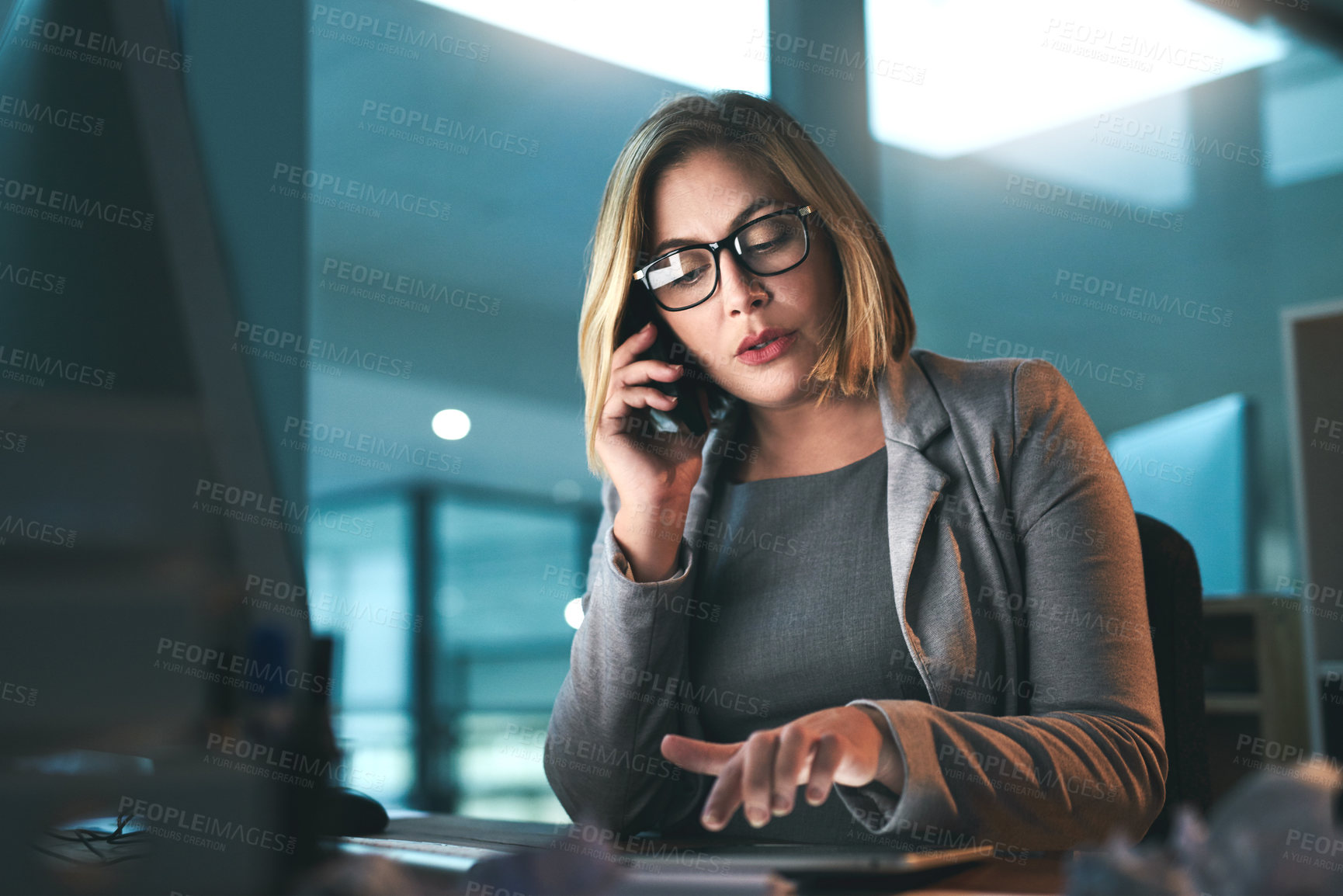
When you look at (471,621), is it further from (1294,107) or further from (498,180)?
(1294,107)

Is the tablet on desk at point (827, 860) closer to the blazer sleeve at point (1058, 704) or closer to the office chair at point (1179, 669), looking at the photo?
the blazer sleeve at point (1058, 704)

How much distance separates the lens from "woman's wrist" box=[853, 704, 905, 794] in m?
0.78

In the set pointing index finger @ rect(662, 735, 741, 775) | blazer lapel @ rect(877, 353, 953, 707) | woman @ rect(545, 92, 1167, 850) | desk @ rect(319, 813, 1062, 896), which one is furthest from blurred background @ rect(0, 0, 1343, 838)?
pointing index finger @ rect(662, 735, 741, 775)

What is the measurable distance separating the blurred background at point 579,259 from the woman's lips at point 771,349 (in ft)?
4.91

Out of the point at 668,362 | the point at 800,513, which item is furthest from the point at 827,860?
the point at 668,362

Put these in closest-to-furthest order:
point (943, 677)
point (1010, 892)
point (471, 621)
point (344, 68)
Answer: point (1010, 892), point (943, 677), point (344, 68), point (471, 621)

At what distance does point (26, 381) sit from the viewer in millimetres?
1968

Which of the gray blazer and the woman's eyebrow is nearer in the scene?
the gray blazer

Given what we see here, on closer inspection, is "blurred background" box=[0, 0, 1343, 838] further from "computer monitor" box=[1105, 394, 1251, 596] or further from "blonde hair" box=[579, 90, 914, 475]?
"blonde hair" box=[579, 90, 914, 475]

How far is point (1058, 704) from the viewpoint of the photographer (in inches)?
42.9

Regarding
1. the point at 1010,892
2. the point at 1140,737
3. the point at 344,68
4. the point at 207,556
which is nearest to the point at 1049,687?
the point at 1140,737

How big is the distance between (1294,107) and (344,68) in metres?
4.25

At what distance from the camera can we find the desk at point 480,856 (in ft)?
2.10

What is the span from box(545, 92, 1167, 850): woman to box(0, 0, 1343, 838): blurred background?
4.52ft
